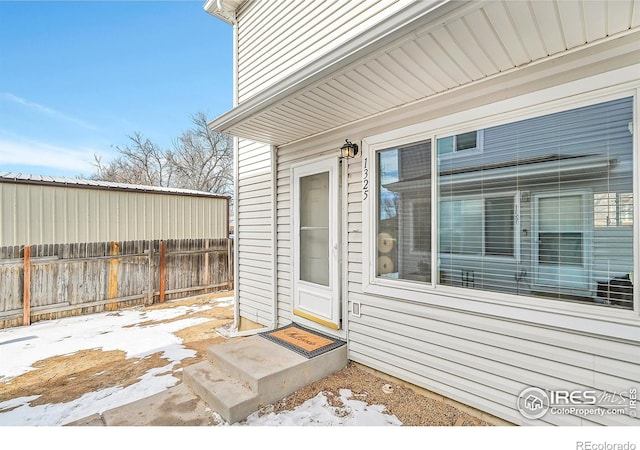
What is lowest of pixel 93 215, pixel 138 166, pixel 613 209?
pixel 613 209

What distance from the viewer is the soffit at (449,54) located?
170cm

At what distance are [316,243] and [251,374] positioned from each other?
1.83 meters

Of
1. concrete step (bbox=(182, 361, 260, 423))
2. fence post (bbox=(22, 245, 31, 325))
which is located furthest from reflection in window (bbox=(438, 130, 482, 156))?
fence post (bbox=(22, 245, 31, 325))

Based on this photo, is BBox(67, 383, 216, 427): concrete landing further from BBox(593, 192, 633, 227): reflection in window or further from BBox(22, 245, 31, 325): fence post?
BBox(22, 245, 31, 325): fence post

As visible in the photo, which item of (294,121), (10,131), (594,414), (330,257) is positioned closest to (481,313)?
(594,414)

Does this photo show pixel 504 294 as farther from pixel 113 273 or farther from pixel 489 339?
pixel 113 273

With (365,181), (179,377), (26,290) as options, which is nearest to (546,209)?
(365,181)

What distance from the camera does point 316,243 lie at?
13.2 feet

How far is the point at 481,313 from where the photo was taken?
8.03ft

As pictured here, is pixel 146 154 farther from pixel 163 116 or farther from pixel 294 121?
pixel 294 121

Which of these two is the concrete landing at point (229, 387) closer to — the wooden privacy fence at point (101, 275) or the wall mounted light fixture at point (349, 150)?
the wall mounted light fixture at point (349, 150)

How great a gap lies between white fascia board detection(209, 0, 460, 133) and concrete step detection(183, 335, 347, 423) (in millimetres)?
2570

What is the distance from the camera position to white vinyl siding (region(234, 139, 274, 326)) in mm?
4742

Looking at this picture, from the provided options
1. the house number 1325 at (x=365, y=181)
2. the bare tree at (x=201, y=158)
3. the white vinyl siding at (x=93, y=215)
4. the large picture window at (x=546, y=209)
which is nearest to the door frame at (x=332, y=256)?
the house number 1325 at (x=365, y=181)
